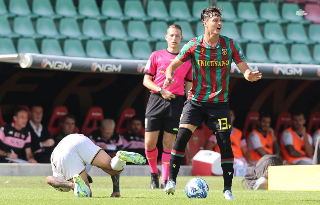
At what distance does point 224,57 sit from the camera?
6426mm

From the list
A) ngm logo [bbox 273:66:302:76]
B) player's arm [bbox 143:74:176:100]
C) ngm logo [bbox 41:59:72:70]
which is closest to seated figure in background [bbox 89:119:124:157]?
ngm logo [bbox 41:59:72:70]

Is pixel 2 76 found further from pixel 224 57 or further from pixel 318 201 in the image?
pixel 318 201

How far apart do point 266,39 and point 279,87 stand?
3.26 ft

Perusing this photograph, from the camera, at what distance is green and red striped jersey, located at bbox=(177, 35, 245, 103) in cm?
642

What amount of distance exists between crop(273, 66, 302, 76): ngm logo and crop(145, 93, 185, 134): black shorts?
141 inches

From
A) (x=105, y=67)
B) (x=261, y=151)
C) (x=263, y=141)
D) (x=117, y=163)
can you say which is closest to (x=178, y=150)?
(x=117, y=163)

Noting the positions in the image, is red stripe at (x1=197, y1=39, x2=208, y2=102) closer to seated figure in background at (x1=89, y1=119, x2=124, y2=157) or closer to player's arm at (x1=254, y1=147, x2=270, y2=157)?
seated figure in background at (x1=89, y1=119, x2=124, y2=157)

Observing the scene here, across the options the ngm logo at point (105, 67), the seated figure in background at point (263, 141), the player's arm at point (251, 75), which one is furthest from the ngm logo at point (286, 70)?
the player's arm at point (251, 75)

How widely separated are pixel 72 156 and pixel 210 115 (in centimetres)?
133

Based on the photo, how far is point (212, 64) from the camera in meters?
6.43

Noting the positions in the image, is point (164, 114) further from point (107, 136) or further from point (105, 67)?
point (107, 136)

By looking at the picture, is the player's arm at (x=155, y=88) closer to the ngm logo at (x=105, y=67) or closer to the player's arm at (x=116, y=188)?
the player's arm at (x=116, y=188)

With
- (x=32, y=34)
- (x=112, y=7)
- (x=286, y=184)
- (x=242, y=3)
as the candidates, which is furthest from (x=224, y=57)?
(x=242, y=3)

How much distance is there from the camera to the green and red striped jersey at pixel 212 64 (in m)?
6.42
